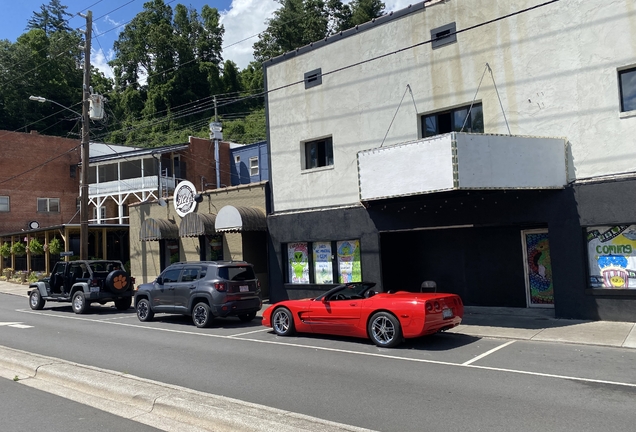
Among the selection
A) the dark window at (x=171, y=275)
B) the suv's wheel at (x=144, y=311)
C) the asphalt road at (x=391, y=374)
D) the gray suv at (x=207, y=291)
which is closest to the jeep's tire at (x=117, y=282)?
the suv's wheel at (x=144, y=311)

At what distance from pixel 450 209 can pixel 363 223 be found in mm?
2869

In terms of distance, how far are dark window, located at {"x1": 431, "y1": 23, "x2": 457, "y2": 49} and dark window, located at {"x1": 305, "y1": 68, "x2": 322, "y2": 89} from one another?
4.11 metres

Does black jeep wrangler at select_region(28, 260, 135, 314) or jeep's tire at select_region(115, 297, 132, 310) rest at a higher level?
black jeep wrangler at select_region(28, 260, 135, 314)

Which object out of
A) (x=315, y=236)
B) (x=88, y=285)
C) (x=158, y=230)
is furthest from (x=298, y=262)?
(x=88, y=285)

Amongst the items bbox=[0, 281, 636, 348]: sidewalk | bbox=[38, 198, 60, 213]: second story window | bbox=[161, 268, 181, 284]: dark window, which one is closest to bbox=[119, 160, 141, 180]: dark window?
bbox=[38, 198, 60, 213]: second story window

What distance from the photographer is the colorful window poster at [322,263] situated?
1706cm

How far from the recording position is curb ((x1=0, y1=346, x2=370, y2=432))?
17.8 feet

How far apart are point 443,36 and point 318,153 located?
18.4ft

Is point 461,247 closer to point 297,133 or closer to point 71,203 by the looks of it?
point 297,133

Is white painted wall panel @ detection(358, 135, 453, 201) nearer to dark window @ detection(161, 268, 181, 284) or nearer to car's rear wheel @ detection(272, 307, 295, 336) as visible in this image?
car's rear wheel @ detection(272, 307, 295, 336)

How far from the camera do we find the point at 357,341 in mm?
11148

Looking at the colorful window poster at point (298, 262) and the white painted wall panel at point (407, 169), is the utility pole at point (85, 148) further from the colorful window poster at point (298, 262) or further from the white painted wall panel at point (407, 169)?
the white painted wall panel at point (407, 169)

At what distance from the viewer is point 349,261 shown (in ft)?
54.3

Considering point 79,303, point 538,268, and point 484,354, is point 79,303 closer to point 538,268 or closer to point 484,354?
point 484,354
